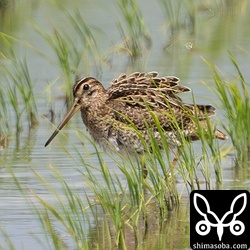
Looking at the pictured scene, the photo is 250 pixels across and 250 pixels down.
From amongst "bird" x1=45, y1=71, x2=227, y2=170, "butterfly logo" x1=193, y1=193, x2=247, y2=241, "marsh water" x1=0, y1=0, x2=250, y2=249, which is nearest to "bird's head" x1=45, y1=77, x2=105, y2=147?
"bird" x1=45, y1=71, x2=227, y2=170

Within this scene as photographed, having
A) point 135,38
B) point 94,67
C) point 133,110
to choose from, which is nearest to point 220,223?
point 133,110

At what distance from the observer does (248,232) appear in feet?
26.1

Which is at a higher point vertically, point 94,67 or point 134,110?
point 94,67

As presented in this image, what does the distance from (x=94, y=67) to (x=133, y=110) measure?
12.0 ft

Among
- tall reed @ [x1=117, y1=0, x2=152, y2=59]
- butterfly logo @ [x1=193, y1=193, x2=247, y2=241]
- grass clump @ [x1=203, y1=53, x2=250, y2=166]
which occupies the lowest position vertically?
butterfly logo @ [x1=193, y1=193, x2=247, y2=241]

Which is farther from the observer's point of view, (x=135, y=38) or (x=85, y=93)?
(x=135, y=38)

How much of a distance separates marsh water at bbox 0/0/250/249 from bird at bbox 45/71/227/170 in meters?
0.19

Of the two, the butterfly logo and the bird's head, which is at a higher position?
the bird's head

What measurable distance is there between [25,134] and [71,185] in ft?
6.13

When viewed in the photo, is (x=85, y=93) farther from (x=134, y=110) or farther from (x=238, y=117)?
(x=238, y=117)

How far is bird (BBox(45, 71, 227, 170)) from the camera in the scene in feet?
32.8

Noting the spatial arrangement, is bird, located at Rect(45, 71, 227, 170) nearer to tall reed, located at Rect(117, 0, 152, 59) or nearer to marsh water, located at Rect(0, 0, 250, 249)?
marsh water, located at Rect(0, 0, 250, 249)

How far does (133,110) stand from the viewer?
33.5ft


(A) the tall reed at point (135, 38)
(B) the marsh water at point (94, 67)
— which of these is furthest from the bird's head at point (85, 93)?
(A) the tall reed at point (135, 38)
